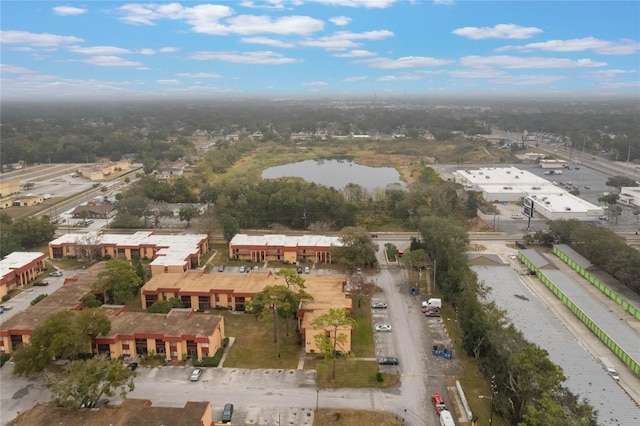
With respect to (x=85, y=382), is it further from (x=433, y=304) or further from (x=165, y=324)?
(x=433, y=304)

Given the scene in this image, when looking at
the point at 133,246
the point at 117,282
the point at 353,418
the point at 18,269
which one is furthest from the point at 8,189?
the point at 353,418

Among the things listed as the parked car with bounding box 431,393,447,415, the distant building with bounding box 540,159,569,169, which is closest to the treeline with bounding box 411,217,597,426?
the parked car with bounding box 431,393,447,415

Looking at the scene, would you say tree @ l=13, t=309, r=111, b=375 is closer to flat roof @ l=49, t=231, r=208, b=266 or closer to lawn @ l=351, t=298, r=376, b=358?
flat roof @ l=49, t=231, r=208, b=266

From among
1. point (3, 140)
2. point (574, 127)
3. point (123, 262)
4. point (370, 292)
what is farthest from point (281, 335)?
point (574, 127)

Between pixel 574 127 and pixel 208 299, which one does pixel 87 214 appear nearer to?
pixel 208 299

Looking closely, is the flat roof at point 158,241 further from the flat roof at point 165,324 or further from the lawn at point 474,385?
the lawn at point 474,385

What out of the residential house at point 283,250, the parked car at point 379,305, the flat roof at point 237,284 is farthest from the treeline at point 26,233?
the parked car at point 379,305
